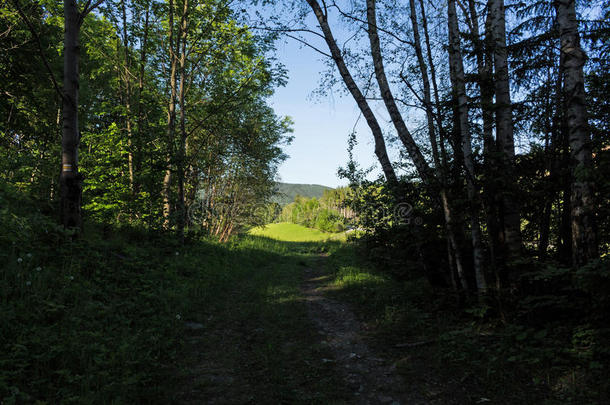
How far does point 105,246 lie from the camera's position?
23.9 ft

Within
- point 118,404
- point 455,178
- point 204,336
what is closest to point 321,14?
point 455,178

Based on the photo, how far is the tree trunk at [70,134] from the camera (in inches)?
260

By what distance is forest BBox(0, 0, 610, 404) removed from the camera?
3.72 meters

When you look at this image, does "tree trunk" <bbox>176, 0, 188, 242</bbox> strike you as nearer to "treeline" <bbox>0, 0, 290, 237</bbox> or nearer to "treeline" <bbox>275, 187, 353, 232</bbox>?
"treeline" <bbox>0, 0, 290, 237</bbox>

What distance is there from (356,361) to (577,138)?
203 inches

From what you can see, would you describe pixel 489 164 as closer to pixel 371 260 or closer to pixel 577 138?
pixel 577 138

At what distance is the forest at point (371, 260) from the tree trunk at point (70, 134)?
0.04m

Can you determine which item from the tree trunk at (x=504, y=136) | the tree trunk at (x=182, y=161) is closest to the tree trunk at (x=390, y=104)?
the tree trunk at (x=504, y=136)

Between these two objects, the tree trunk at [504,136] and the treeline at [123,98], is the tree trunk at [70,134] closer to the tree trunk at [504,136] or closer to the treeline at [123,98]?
the treeline at [123,98]

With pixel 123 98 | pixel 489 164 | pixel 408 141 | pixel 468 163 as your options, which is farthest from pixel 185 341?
pixel 123 98

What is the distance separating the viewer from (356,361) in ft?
15.4

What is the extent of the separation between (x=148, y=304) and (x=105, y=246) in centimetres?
258

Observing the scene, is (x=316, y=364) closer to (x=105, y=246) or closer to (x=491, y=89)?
(x=105, y=246)

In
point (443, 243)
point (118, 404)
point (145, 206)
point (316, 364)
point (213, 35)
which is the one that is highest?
point (213, 35)
